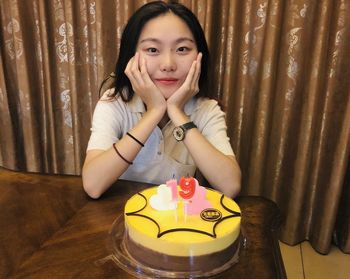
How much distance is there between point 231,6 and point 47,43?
0.99m

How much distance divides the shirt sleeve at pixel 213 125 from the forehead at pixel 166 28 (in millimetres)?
273

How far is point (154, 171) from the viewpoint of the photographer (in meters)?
1.31

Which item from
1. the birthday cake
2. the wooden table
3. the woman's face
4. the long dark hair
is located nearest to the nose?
the woman's face

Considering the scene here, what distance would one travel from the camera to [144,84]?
1.17 metres

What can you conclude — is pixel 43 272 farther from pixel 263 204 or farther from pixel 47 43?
pixel 47 43

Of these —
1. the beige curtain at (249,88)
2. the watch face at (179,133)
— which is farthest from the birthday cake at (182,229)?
the beige curtain at (249,88)

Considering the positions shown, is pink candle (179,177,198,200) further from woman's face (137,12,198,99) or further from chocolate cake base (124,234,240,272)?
woman's face (137,12,198,99)

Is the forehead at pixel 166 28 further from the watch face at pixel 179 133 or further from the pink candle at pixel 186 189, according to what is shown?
the pink candle at pixel 186 189

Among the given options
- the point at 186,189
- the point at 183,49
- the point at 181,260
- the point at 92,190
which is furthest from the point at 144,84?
the point at 181,260

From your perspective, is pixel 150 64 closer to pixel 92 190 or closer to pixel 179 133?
pixel 179 133

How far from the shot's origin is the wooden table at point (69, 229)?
0.63m

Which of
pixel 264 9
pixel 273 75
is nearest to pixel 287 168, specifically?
pixel 273 75

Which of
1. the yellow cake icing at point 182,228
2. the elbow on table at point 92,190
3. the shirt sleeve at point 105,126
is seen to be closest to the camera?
the yellow cake icing at point 182,228

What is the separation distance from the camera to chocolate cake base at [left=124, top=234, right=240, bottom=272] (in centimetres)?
61
